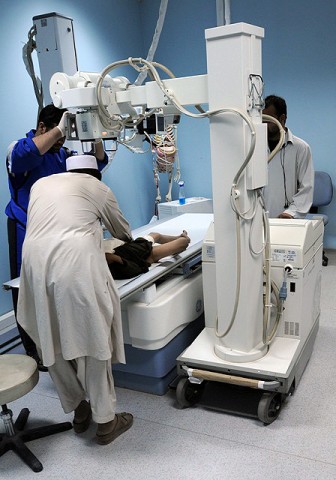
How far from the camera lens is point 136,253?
2.28m

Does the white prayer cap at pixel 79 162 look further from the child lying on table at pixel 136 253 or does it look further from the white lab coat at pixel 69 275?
the child lying on table at pixel 136 253

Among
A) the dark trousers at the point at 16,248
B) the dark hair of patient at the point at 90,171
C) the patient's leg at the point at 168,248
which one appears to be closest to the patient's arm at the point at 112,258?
the patient's leg at the point at 168,248

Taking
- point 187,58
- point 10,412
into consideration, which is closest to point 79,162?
point 10,412

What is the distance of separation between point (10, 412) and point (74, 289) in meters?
0.67

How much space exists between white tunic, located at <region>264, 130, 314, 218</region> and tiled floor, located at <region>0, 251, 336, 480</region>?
3.60 feet

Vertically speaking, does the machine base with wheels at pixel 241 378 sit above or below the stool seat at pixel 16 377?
below

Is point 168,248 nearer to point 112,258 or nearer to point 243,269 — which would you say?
point 112,258

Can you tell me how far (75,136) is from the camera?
2074 millimetres

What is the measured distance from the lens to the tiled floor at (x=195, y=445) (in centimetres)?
187

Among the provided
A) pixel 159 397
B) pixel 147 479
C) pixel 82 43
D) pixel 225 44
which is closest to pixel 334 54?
pixel 82 43

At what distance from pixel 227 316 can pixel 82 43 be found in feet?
10.6

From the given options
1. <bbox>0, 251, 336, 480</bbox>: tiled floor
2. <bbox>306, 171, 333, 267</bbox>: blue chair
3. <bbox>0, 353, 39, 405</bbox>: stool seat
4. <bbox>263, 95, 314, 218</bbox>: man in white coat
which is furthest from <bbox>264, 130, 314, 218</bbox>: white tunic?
<bbox>0, 353, 39, 405</bbox>: stool seat

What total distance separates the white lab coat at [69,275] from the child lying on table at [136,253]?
0.26m

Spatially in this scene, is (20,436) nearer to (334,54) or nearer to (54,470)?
(54,470)
